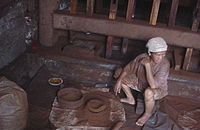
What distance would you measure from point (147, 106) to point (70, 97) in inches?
49.8

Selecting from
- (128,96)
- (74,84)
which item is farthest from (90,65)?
(128,96)

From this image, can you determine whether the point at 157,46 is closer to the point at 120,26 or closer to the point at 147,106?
the point at 147,106

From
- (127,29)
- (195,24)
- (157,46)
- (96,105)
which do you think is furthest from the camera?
(127,29)

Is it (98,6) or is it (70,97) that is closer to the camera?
(70,97)

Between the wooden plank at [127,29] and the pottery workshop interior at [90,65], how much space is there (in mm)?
17

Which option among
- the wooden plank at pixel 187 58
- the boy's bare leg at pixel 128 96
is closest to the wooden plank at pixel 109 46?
the boy's bare leg at pixel 128 96

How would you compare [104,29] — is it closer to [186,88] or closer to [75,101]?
[75,101]

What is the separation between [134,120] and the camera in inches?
175

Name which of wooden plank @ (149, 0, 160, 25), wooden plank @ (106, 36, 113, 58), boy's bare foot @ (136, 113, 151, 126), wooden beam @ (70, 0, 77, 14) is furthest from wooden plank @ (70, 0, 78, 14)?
boy's bare foot @ (136, 113, 151, 126)

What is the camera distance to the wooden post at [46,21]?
5.24 m

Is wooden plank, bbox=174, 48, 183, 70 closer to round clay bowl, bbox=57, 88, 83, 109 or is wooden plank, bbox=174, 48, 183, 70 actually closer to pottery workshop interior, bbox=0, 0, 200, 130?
pottery workshop interior, bbox=0, 0, 200, 130

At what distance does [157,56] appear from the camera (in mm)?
4035

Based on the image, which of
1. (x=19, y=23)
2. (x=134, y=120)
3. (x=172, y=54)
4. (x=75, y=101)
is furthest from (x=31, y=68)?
(x=172, y=54)

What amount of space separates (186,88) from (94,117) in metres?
1.80
